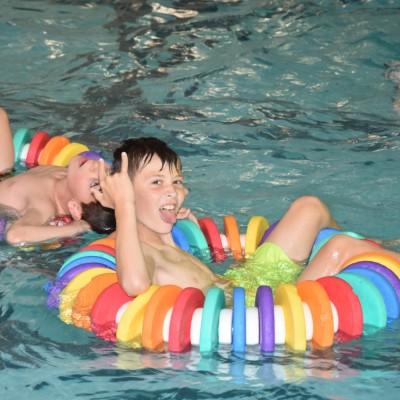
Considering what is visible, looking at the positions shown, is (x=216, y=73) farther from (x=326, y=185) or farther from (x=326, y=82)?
(x=326, y=185)

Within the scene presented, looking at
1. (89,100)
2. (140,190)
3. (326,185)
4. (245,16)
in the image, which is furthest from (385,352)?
(245,16)

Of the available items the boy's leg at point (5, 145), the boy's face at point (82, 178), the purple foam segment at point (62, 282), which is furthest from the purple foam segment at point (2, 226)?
the purple foam segment at point (62, 282)

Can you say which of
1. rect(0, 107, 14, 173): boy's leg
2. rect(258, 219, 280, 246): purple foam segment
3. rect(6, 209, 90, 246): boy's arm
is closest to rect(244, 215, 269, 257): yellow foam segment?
rect(258, 219, 280, 246): purple foam segment

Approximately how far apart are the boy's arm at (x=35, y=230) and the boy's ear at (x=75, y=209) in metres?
0.08

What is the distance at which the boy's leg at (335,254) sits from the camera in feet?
13.6

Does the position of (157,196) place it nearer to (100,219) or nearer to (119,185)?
(119,185)

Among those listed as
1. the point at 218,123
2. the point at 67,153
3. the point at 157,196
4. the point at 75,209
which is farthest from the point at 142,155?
the point at 218,123

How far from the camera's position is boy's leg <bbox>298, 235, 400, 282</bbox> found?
4137mm

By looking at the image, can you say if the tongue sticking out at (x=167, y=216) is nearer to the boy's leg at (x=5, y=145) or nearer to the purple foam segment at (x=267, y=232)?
the purple foam segment at (x=267, y=232)

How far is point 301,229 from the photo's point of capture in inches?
173

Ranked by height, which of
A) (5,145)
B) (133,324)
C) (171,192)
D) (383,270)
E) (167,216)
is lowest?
(133,324)

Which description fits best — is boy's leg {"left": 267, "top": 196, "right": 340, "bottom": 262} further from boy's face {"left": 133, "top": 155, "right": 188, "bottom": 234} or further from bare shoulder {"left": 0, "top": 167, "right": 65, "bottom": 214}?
bare shoulder {"left": 0, "top": 167, "right": 65, "bottom": 214}

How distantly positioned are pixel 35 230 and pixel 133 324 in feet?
4.57

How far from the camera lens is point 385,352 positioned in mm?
3670
